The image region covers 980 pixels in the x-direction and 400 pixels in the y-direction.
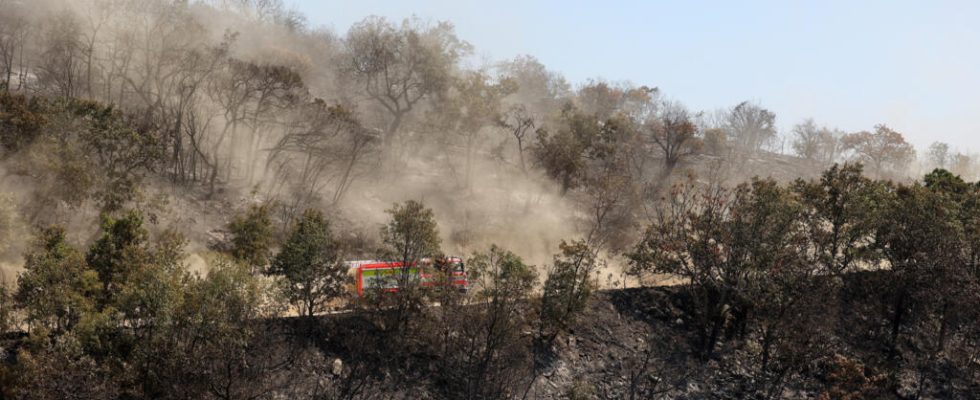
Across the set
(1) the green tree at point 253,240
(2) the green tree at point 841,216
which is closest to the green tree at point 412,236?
(1) the green tree at point 253,240

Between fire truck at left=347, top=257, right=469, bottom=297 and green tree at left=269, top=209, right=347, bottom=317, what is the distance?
1412 millimetres

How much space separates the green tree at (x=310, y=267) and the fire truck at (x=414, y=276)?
4.63 ft

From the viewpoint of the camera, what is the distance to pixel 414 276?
28969mm

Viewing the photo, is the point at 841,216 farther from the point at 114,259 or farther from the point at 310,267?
the point at 114,259

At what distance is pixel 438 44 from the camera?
53625 millimetres

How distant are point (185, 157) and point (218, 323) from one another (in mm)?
22260

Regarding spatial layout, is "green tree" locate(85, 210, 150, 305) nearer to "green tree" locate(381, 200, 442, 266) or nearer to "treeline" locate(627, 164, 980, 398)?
"green tree" locate(381, 200, 442, 266)

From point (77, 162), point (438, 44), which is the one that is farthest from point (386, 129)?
point (77, 162)

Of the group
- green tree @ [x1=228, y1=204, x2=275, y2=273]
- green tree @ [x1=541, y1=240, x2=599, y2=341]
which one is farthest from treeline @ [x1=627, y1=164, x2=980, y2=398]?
green tree @ [x1=228, y1=204, x2=275, y2=273]

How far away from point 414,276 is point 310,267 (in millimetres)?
4028

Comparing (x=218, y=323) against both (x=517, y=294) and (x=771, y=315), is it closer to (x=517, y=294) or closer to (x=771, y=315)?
(x=517, y=294)

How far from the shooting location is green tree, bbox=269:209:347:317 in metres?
27.1

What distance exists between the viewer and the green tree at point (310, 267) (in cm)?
2706

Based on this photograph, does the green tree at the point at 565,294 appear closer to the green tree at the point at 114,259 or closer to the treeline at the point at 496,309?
the treeline at the point at 496,309
